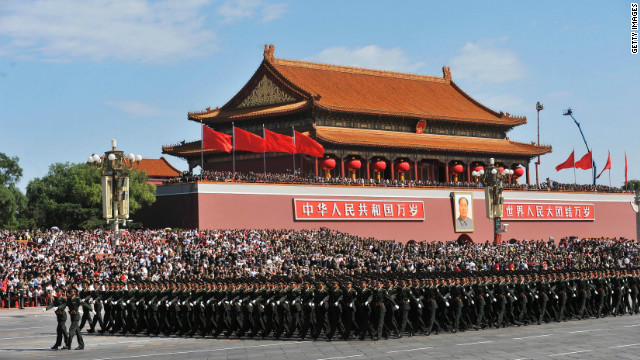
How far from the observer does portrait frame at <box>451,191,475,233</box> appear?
165ft

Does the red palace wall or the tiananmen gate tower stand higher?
the tiananmen gate tower

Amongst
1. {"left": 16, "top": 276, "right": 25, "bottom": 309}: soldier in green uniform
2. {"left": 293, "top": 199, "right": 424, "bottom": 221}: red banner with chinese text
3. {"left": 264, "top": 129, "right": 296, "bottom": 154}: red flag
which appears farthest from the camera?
{"left": 293, "top": 199, "right": 424, "bottom": 221}: red banner with chinese text

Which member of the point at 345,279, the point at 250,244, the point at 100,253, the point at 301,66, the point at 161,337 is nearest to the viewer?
the point at 345,279

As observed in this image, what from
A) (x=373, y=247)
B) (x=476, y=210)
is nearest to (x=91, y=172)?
(x=373, y=247)

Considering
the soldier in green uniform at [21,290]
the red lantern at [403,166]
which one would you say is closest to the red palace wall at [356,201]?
the red lantern at [403,166]

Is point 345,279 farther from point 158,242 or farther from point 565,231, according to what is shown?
point 565,231

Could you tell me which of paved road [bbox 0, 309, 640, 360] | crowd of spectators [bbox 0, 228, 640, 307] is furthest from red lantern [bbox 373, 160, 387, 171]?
paved road [bbox 0, 309, 640, 360]

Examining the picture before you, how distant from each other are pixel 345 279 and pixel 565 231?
37.3m

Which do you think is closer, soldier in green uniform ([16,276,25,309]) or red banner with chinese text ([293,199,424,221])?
soldier in green uniform ([16,276,25,309])

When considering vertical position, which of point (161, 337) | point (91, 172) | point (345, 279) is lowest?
point (161, 337)

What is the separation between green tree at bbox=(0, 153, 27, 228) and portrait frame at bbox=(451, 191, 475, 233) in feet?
76.4

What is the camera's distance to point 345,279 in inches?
804

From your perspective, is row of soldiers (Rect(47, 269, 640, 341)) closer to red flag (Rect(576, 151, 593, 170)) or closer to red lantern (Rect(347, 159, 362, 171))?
red lantern (Rect(347, 159, 362, 171))

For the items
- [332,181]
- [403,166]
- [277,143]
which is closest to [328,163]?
[332,181]
